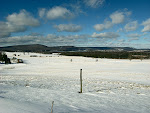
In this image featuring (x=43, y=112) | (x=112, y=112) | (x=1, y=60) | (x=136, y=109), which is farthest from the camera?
(x=1, y=60)

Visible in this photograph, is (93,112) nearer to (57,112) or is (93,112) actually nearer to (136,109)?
(57,112)

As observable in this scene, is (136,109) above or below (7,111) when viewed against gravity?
below

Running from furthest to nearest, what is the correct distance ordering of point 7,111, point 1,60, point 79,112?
point 1,60 → point 79,112 → point 7,111

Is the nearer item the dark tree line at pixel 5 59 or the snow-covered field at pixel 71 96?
the snow-covered field at pixel 71 96

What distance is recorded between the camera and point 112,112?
625cm

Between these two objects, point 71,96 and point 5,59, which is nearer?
point 71,96

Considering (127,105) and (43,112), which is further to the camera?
(127,105)

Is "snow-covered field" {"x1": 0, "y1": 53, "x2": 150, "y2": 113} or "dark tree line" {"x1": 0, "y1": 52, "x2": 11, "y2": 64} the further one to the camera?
"dark tree line" {"x1": 0, "y1": 52, "x2": 11, "y2": 64}

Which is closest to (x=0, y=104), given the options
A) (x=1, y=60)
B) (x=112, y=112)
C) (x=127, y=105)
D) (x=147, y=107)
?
(x=112, y=112)

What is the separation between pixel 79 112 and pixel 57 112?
3.07 ft

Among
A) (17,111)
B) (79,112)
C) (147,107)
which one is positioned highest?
(17,111)

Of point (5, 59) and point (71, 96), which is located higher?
point (5, 59)

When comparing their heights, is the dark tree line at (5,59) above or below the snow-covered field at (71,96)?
above

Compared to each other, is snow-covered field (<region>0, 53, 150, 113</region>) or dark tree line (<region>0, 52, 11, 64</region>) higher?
dark tree line (<region>0, 52, 11, 64</region>)
